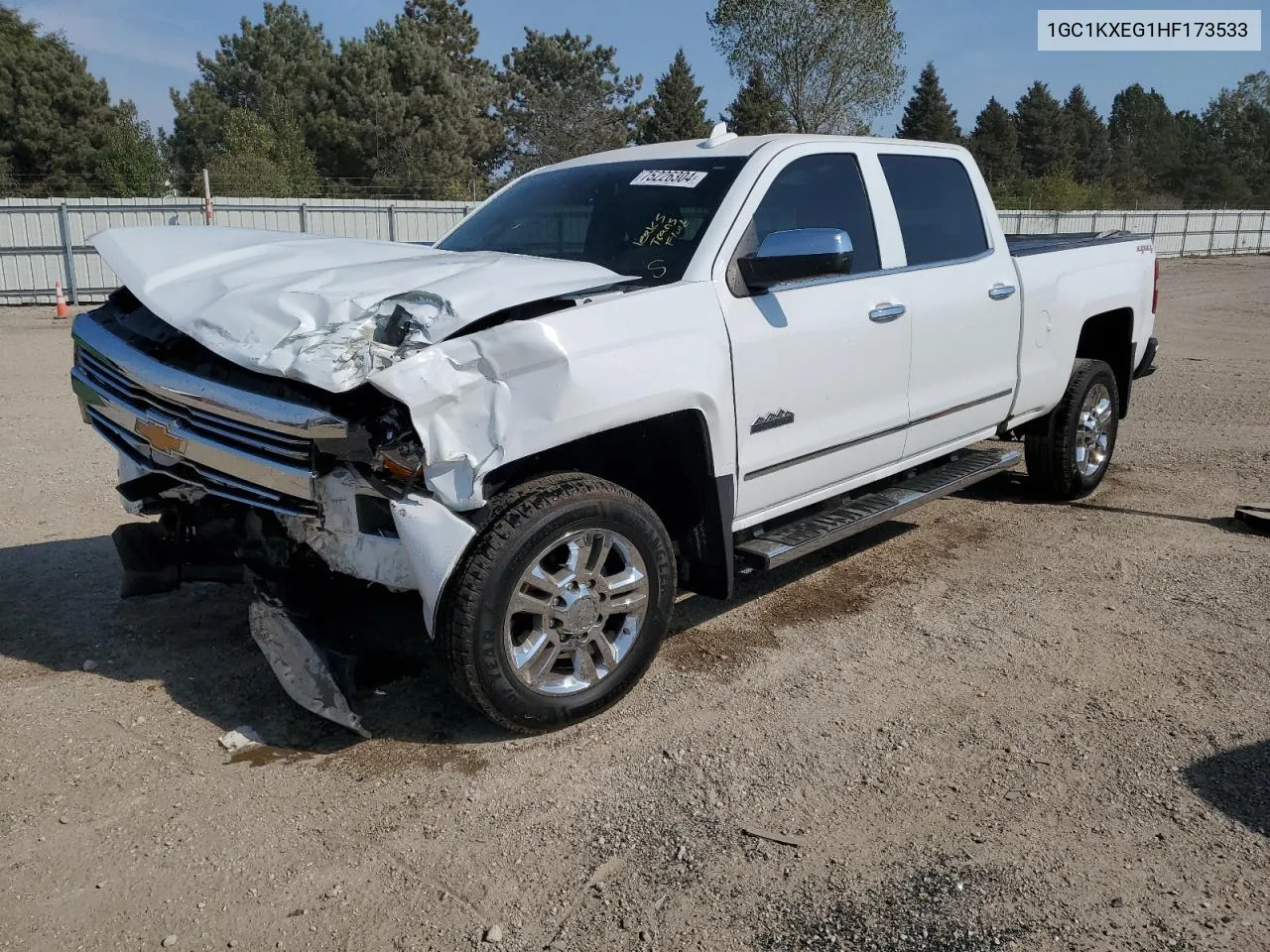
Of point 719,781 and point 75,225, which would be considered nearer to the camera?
point 719,781

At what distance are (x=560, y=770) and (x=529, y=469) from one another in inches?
38.6

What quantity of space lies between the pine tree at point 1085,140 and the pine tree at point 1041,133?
1572mm

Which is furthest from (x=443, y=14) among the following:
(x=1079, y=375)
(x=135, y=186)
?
(x=1079, y=375)

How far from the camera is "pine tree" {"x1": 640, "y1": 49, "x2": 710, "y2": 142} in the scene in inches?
2453

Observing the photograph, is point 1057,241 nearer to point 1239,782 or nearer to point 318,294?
point 1239,782

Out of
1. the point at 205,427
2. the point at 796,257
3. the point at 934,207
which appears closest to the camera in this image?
the point at 205,427

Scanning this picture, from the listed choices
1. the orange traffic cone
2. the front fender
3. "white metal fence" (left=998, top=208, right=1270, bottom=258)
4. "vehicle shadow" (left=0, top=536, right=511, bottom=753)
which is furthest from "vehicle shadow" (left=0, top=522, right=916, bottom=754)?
"white metal fence" (left=998, top=208, right=1270, bottom=258)

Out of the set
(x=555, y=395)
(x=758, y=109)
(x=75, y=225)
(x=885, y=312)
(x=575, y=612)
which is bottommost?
(x=575, y=612)

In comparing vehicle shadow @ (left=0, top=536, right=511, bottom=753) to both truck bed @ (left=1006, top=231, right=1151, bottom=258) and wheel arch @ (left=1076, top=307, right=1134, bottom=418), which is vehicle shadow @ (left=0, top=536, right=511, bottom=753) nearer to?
truck bed @ (left=1006, top=231, right=1151, bottom=258)

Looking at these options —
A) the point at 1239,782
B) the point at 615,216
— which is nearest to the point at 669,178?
the point at 615,216

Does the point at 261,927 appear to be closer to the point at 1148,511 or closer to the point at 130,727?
the point at 130,727

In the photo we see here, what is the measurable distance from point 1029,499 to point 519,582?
4333 millimetres

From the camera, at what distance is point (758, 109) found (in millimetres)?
57562

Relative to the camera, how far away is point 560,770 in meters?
3.34
